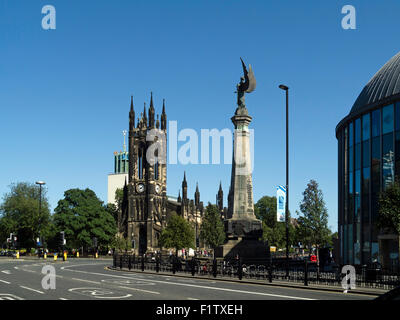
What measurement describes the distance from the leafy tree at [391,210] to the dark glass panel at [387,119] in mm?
7481

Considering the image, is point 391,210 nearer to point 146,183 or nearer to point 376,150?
point 376,150

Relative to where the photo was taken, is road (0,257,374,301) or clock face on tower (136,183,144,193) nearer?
road (0,257,374,301)

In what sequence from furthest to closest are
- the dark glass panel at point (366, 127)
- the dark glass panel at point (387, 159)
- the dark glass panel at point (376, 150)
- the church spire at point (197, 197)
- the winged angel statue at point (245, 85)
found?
the church spire at point (197, 197) → the winged angel statue at point (245, 85) → the dark glass panel at point (366, 127) → the dark glass panel at point (376, 150) → the dark glass panel at point (387, 159)

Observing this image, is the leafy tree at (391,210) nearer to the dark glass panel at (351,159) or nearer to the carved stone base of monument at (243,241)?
the dark glass panel at (351,159)

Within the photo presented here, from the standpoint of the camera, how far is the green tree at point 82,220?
91.4 metres

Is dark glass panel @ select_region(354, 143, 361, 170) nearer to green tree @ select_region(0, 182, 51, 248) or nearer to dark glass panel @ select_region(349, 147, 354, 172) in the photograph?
dark glass panel @ select_region(349, 147, 354, 172)

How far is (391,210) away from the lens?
27.2 meters

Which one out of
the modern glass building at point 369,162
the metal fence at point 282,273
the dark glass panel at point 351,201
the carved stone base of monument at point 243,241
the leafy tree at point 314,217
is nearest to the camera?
the metal fence at point 282,273

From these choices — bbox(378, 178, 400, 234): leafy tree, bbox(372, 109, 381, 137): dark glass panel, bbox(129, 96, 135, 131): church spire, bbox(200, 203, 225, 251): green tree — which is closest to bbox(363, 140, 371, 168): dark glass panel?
bbox(372, 109, 381, 137): dark glass panel

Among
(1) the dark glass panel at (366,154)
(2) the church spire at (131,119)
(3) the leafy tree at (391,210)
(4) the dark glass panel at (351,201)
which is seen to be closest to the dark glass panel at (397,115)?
(1) the dark glass panel at (366,154)

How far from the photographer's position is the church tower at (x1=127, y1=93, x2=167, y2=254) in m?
124

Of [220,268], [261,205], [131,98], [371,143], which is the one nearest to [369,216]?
[371,143]

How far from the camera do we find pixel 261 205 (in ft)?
420

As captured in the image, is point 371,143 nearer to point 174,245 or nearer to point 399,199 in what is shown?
point 399,199
